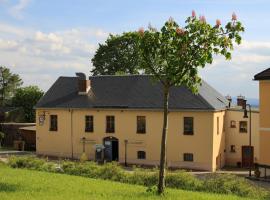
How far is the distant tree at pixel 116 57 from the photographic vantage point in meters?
64.8

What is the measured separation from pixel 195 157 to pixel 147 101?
6.26 m

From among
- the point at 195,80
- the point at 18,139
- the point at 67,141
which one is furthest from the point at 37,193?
the point at 18,139

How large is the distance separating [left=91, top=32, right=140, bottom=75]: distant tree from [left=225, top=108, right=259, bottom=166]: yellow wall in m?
24.2

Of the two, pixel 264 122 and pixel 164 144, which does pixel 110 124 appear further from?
pixel 164 144

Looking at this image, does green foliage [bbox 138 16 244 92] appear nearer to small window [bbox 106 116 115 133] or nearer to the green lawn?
the green lawn

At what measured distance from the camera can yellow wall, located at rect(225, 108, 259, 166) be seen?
134 feet

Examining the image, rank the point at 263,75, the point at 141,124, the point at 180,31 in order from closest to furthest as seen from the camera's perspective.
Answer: the point at 180,31 → the point at 263,75 → the point at 141,124

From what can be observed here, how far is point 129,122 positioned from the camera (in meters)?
41.0

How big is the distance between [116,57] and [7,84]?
845 inches

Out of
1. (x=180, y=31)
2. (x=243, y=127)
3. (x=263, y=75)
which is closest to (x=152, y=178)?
(x=180, y=31)

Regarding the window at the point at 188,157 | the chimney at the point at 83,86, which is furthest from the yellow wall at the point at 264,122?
the chimney at the point at 83,86

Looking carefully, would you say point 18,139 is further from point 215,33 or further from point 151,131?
point 215,33

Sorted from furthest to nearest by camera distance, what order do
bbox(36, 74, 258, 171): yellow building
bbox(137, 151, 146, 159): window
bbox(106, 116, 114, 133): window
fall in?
bbox(106, 116, 114, 133): window, bbox(137, 151, 146, 159): window, bbox(36, 74, 258, 171): yellow building

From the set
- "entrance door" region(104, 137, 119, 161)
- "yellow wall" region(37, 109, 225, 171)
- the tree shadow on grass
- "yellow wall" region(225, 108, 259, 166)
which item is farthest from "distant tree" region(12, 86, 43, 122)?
the tree shadow on grass
